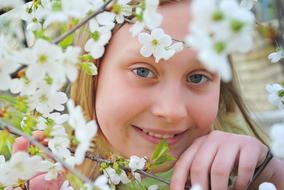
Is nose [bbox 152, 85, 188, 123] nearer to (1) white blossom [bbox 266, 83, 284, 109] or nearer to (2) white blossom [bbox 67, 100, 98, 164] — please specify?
(1) white blossom [bbox 266, 83, 284, 109]

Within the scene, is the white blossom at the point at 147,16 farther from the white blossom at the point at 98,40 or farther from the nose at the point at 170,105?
the nose at the point at 170,105

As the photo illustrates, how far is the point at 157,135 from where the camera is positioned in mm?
979

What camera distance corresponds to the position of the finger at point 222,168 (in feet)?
2.76

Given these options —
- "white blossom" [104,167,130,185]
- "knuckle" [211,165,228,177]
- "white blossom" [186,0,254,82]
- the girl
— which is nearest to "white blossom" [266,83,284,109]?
the girl

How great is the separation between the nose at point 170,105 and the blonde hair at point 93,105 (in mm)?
121

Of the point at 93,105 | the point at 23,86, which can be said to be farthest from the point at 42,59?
the point at 93,105

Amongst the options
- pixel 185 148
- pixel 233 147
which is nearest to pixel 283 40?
pixel 233 147

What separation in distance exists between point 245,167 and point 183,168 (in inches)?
3.9

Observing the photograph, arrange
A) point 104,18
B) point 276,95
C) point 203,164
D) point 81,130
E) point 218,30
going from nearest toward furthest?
point 218,30, point 81,130, point 104,18, point 203,164, point 276,95

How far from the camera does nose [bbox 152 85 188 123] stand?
92 centimetres

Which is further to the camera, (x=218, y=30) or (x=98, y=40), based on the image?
(x=98, y=40)

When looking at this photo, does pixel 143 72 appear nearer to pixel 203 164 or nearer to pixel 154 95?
pixel 154 95

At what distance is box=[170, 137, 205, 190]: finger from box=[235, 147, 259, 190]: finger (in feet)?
0.27

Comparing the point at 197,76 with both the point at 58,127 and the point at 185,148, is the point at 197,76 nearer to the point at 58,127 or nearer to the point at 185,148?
the point at 185,148
